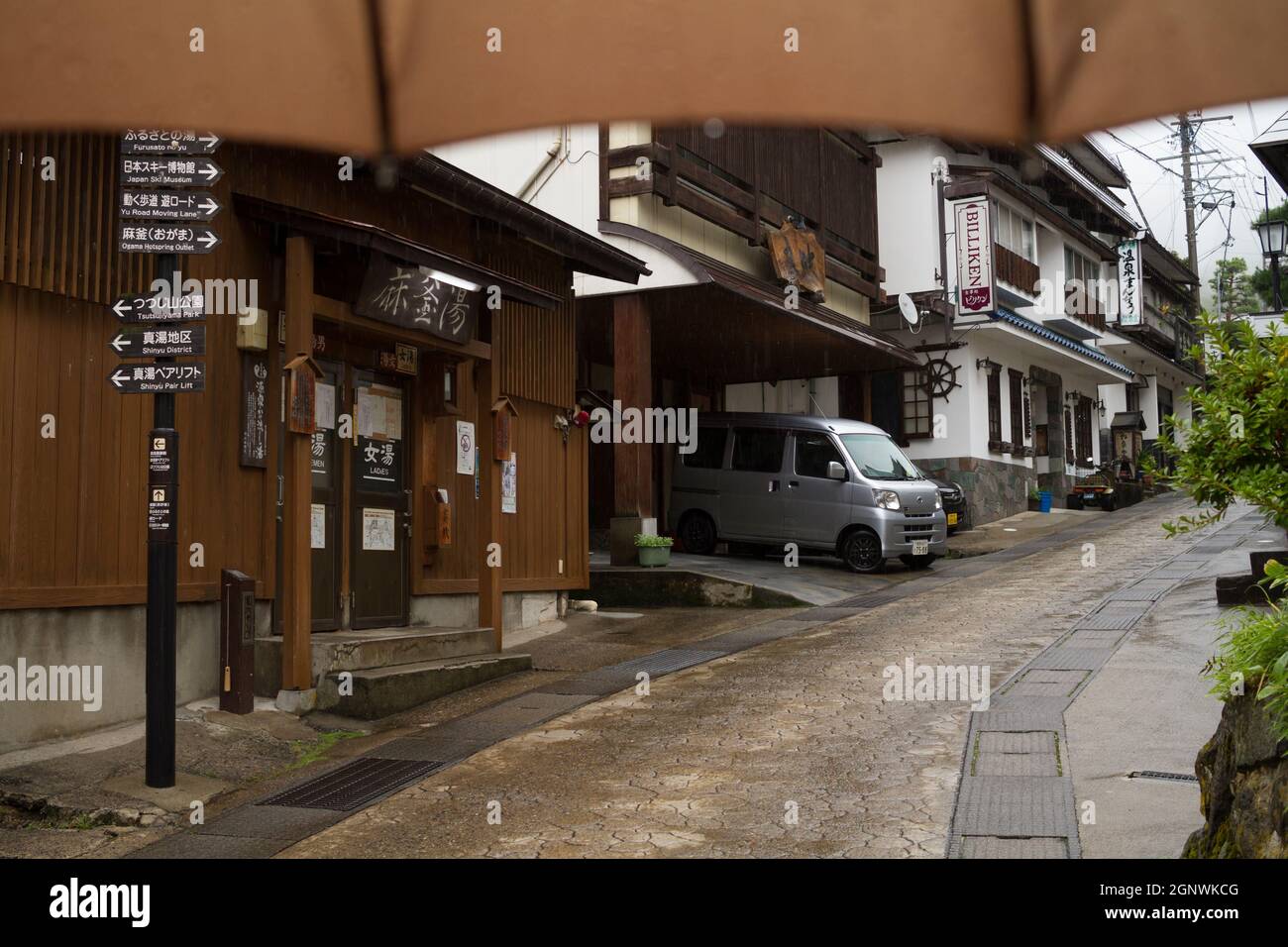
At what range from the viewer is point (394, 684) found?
9117 mm

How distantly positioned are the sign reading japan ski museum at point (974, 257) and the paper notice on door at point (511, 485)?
14.4m

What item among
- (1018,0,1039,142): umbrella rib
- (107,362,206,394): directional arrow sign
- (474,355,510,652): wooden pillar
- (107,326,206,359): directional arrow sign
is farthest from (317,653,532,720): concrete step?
(1018,0,1039,142): umbrella rib

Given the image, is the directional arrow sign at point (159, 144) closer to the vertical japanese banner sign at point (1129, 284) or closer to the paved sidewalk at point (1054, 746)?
the paved sidewalk at point (1054, 746)

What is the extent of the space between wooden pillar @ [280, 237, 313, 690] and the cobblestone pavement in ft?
6.12

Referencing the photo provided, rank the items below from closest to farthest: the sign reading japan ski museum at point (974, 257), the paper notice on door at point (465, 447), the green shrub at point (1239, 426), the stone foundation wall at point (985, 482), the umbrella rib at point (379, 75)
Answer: the umbrella rib at point (379, 75), the green shrub at point (1239, 426), the paper notice on door at point (465, 447), the sign reading japan ski museum at point (974, 257), the stone foundation wall at point (985, 482)

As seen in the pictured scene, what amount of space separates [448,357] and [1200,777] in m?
8.05

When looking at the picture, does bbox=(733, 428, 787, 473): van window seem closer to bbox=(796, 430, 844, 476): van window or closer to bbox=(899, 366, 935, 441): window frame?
bbox=(796, 430, 844, 476): van window

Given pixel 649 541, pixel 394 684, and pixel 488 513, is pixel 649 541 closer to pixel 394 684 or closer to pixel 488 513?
pixel 488 513

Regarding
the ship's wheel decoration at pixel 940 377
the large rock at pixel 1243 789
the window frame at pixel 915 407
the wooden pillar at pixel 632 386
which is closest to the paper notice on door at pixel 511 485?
the wooden pillar at pixel 632 386

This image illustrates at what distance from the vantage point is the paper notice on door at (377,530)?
419 inches

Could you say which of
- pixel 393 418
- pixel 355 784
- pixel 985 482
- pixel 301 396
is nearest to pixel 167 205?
pixel 301 396

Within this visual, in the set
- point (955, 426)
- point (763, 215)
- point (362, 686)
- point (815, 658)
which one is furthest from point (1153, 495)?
point (362, 686)

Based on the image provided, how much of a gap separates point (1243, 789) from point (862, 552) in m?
13.1

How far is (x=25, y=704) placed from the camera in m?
7.23
